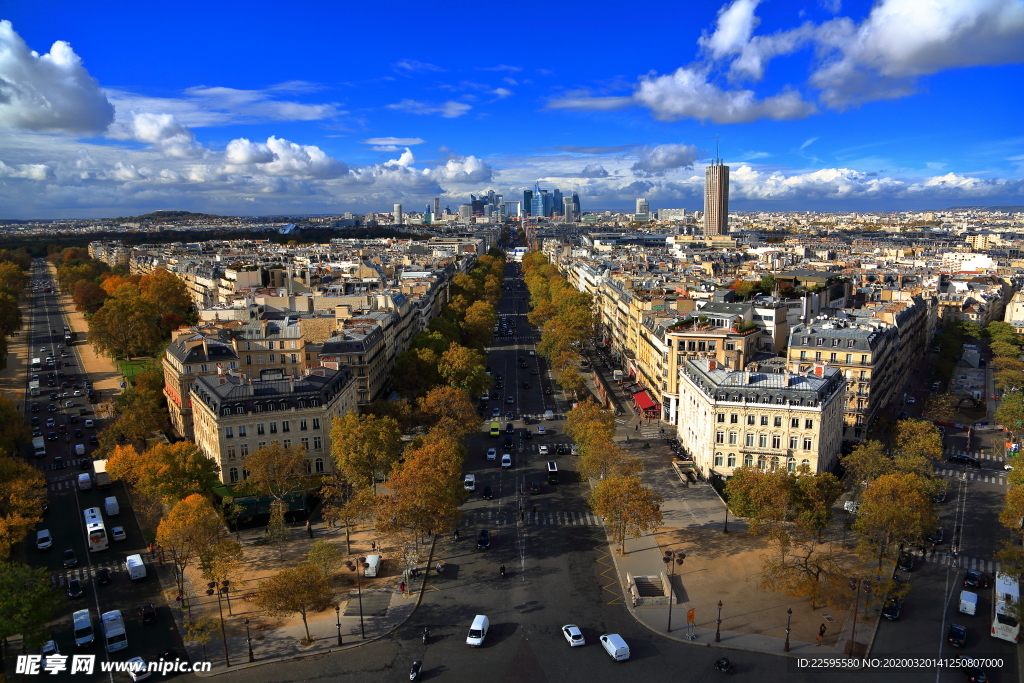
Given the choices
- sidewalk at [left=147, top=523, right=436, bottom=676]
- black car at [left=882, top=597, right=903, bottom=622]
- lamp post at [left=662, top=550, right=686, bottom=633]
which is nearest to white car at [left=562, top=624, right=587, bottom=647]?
lamp post at [left=662, top=550, right=686, bottom=633]

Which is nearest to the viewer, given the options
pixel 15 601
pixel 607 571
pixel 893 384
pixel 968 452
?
pixel 15 601

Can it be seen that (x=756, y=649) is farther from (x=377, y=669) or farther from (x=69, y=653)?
(x=69, y=653)

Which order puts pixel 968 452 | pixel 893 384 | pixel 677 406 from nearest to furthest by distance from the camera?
pixel 968 452, pixel 677 406, pixel 893 384

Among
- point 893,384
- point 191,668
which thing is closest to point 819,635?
point 191,668

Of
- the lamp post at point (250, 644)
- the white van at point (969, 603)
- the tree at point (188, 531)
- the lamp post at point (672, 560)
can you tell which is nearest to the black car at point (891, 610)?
the white van at point (969, 603)

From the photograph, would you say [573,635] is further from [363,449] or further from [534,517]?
[363,449]
